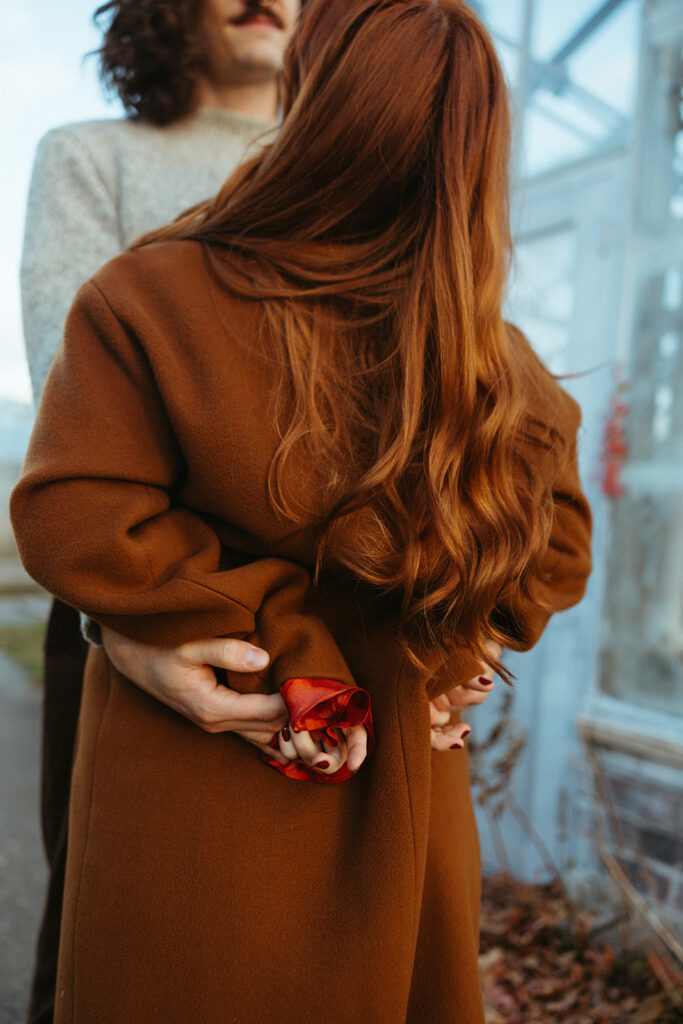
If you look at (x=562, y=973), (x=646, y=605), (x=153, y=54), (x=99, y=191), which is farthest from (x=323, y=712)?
(x=646, y=605)

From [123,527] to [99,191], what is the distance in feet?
3.22

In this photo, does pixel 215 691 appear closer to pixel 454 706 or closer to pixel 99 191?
pixel 454 706

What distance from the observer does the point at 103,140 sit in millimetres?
1649

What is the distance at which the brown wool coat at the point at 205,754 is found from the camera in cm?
98

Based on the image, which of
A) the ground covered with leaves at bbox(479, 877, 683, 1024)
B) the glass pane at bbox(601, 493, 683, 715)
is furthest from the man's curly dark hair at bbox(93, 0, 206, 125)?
the ground covered with leaves at bbox(479, 877, 683, 1024)

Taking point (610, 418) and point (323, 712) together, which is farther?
point (610, 418)

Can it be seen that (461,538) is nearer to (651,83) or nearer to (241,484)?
(241,484)

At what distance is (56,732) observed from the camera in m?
1.47

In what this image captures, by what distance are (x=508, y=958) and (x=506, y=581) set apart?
6.35 feet

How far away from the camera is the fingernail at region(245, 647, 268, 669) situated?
102 centimetres

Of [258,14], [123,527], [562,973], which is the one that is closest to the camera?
[123,527]

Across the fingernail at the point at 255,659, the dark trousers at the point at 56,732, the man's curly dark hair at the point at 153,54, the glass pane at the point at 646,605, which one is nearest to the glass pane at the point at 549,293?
the glass pane at the point at 646,605

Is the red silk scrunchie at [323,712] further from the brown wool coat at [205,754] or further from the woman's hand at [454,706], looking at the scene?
the woman's hand at [454,706]

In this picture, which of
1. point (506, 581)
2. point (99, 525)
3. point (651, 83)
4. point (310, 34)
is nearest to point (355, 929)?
point (506, 581)
